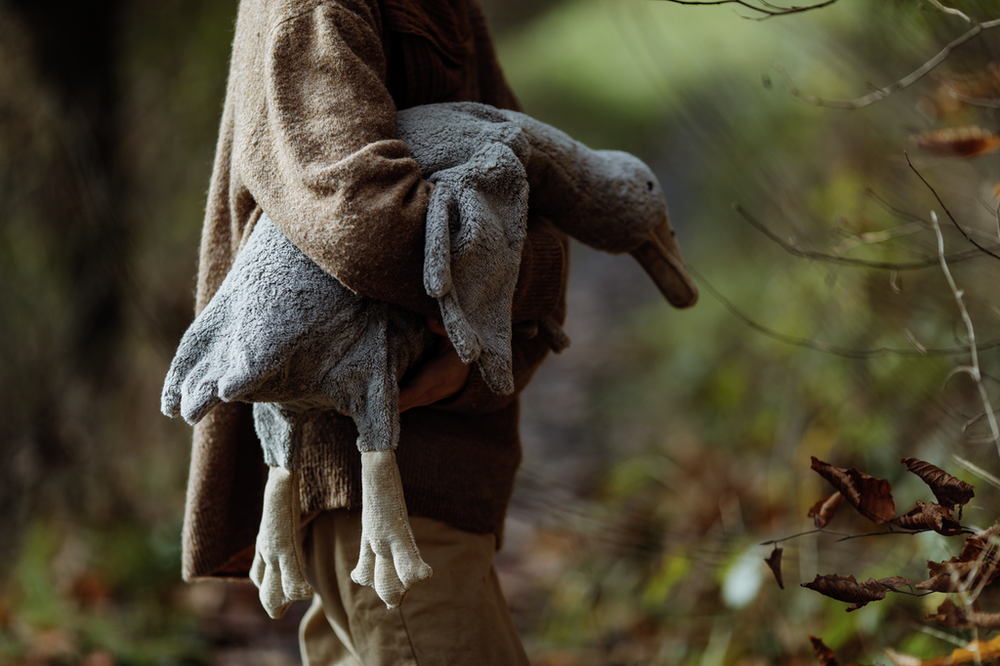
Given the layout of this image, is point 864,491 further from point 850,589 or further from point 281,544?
point 281,544

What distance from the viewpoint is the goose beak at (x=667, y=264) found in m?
1.36

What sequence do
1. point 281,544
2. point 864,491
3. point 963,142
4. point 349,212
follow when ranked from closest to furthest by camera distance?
point 349,212 < point 281,544 < point 864,491 < point 963,142

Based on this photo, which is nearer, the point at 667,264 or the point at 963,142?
the point at 667,264

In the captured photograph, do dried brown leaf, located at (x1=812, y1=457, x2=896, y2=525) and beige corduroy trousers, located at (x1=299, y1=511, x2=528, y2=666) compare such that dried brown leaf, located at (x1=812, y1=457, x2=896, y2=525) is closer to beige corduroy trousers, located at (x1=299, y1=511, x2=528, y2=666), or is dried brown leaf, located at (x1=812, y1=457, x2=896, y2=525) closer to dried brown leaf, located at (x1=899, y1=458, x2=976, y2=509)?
dried brown leaf, located at (x1=899, y1=458, x2=976, y2=509)

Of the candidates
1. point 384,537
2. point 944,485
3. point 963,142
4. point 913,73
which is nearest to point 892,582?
point 944,485

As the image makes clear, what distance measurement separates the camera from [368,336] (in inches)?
41.4

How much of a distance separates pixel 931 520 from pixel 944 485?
6cm

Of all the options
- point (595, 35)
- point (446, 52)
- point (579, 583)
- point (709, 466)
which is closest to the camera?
point (446, 52)

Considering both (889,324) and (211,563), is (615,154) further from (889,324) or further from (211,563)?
(889,324)

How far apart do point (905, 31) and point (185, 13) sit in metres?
2.72

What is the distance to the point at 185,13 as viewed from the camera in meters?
3.31

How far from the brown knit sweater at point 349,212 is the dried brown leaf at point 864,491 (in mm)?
497

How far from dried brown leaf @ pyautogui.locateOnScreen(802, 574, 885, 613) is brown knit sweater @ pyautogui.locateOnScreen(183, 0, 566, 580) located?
51cm

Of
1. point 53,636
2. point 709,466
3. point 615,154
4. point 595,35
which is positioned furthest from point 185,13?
point 595,35
